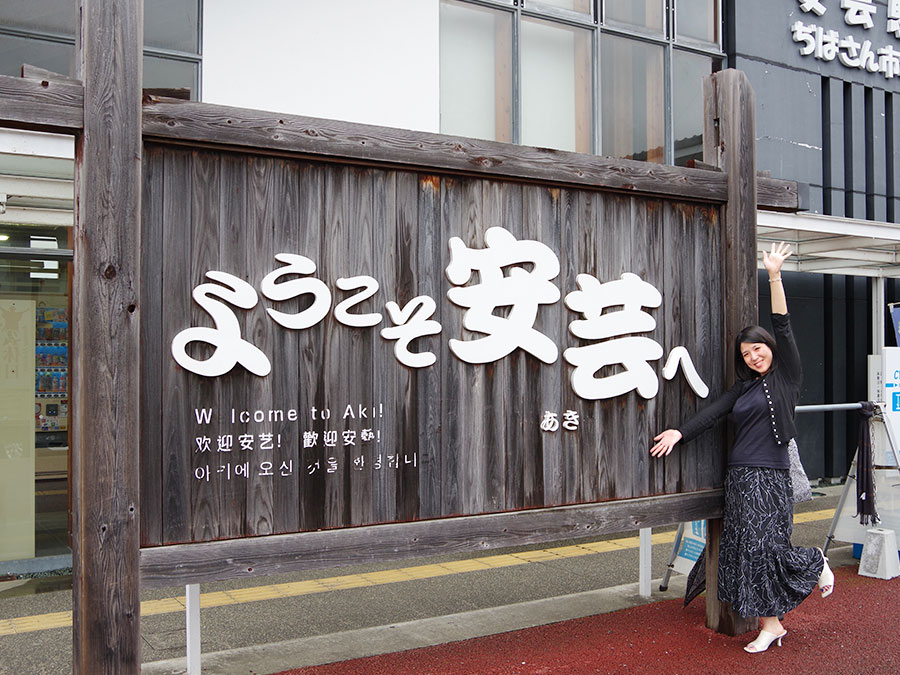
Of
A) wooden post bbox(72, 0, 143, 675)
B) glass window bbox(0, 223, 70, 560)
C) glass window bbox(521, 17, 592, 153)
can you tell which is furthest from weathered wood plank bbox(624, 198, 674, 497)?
glass window bbox(0, 223, 70, 560)

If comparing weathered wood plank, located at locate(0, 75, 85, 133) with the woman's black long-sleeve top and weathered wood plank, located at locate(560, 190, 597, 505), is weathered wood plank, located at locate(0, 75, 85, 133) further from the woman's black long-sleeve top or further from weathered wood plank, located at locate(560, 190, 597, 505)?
the woman's black long-sleeve top

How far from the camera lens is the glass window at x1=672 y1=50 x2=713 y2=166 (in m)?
10.1

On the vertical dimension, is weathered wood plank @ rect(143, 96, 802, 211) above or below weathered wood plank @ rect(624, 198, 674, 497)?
above

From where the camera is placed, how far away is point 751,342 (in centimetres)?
504

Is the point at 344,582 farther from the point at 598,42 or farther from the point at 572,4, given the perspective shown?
the point at 572,4

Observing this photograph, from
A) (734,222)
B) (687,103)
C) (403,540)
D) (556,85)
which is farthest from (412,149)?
(687,103)

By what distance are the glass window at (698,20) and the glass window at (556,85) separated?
1383 millimetres

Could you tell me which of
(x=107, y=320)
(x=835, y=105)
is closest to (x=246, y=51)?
(x=107, y=320)

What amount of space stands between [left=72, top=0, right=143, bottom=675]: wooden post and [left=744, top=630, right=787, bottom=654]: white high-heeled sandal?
3.35 metres

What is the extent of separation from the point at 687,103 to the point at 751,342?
5.97m

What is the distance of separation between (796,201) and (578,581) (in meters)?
3.22

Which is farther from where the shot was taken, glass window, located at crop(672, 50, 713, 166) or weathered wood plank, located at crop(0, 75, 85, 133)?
glass window, located at crop(672, 50, 713, 166)

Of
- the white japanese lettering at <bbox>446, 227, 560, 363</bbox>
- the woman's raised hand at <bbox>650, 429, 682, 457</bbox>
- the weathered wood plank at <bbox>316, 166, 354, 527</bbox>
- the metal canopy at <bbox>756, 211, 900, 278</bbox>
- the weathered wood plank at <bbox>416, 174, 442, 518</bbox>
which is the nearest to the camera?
the weathered wood plank at <bbox>316, 166, 354, 527</bbox>

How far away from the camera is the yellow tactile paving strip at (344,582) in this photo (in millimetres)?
5785
